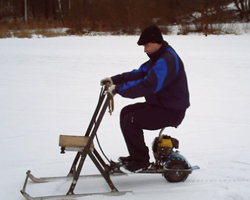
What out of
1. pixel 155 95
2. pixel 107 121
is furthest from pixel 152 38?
pixel 107 121

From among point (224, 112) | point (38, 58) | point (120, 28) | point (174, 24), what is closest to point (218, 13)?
point (174, 24)

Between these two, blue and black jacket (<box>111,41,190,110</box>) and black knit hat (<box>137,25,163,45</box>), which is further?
black knit hat (<box>137,25,163,45</box>)

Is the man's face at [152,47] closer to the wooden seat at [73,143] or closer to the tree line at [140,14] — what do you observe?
the wooden seat at [73,143]

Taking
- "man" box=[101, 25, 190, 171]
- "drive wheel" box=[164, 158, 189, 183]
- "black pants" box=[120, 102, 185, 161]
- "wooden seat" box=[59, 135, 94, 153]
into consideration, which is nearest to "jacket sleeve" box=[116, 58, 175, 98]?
"man" box=[101, 25, 190, 171]

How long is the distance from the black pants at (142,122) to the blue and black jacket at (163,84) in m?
0.08

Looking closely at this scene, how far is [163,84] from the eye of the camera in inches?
115

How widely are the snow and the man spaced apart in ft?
1.63

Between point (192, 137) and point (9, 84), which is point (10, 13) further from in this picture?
point (192, 137)

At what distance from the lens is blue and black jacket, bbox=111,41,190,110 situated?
2.87m

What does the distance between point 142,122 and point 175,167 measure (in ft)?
2.16

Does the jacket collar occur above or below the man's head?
below

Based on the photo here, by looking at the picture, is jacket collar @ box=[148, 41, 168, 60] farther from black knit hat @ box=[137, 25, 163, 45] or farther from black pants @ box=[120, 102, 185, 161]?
black pants @ box=[120, 102, 185, 161]

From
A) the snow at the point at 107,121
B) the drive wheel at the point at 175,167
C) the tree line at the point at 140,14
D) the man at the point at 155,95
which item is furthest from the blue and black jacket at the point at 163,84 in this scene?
the tree line at the point at 140,14

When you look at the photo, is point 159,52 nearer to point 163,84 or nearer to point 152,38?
point 152,38
